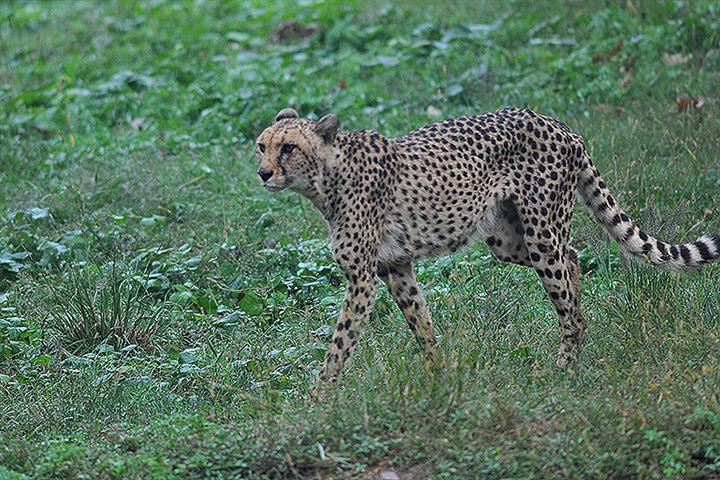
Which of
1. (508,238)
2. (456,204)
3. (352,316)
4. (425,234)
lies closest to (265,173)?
(352,316)

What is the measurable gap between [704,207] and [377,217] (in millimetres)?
2722

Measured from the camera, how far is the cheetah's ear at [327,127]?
5.69 metres

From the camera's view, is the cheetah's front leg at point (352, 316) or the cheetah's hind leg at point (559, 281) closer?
the cheetah's front leg at point (352, 316)

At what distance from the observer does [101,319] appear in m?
6.41

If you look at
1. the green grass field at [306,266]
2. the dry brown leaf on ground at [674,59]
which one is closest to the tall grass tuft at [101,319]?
the green grass field at [306,266]

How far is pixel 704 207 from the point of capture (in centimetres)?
758

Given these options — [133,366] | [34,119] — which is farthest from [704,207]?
[34,119]

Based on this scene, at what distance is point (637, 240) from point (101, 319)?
9.33 ft

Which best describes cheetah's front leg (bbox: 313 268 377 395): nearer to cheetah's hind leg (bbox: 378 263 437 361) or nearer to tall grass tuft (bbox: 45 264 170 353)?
cheetah's hind leg (bbox: 378 263 437 361)

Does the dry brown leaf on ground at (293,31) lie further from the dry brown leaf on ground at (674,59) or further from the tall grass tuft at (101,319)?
the tall grass tuft at (101,319)

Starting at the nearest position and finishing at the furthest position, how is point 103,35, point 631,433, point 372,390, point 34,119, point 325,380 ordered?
point 631,433, point 372,390, point 325,380, point 34,119, point 103,35

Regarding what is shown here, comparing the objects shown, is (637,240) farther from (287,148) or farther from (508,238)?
(287,148)

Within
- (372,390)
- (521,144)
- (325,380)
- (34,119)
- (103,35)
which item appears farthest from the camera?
(103,35)

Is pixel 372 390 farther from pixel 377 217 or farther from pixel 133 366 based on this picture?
pixel 133 366
